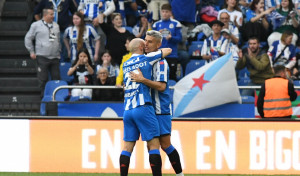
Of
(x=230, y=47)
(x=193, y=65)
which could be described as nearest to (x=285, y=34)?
(x=230, y=47)

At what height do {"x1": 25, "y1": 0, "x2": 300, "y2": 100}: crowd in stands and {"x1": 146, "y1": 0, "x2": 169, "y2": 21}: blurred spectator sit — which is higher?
{"x1": 146, "y1": 0, "x2": 169, "y2": 21}: blurred spectator

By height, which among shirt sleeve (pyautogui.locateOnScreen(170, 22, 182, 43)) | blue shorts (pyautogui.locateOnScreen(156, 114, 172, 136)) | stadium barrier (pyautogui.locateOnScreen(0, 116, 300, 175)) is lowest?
stadium barrier (pyautogui.locateOnScreen(0, 116, 300, 175))

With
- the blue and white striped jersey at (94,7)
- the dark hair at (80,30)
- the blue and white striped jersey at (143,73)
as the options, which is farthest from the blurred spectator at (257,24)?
the blue and white striped jersey at (143,73)

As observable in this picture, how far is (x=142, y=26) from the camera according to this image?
16375 mm

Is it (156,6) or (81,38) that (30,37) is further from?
(156,6)

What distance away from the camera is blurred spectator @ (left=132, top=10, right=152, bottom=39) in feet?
53.3

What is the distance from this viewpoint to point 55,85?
1533 cm

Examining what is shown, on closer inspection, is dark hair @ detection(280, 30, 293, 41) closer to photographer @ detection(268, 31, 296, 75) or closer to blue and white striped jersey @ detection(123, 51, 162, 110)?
photographer @ detection(268, 31, 296, 75)

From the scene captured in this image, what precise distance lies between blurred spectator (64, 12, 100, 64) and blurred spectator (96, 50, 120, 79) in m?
0.73

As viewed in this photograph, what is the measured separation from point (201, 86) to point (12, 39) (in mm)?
5416

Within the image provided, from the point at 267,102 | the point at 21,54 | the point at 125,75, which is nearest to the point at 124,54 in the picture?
the point at 21,54

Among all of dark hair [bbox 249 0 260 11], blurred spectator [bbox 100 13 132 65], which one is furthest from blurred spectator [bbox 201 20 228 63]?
dark hair [bbox 249 0 260 11]

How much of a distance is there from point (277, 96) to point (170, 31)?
12.2 feet

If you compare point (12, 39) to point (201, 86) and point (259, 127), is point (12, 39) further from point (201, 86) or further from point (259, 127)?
point (259, 127)
